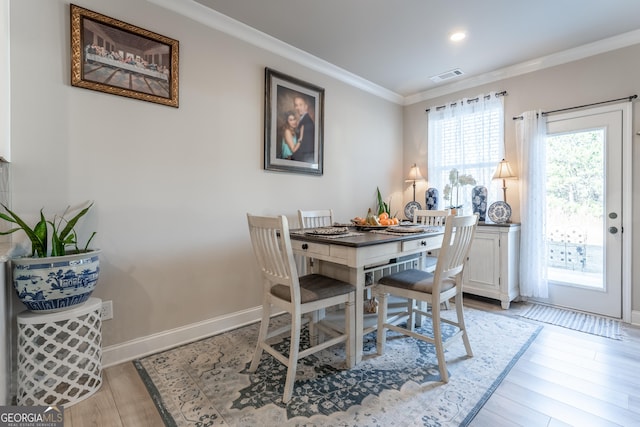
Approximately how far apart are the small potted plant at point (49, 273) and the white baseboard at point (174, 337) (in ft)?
1.82

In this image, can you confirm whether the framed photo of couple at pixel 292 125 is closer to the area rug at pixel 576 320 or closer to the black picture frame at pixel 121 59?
the black picture frame at pixel 121 59

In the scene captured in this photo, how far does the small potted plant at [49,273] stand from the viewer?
58.9 inches

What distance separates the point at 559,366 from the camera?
1.98 meters

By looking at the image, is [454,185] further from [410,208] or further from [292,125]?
[292,125]

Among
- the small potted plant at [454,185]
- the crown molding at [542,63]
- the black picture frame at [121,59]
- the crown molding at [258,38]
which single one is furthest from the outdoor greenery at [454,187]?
the black picture frame at [121,59]

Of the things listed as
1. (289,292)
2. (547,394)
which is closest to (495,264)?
(547,394)

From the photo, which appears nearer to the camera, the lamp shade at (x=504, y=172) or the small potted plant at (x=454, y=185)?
the lamp shade at (x=504, y=172)

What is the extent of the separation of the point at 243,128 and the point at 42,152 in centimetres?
135

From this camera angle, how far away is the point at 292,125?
297cm

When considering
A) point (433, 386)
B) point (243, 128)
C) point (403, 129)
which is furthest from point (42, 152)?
point (403, 129)

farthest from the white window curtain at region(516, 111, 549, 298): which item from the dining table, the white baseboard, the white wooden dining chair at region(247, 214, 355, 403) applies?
the white baseboard

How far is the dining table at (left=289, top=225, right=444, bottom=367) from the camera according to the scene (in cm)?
172

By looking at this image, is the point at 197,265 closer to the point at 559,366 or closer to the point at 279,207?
the point at 279,207

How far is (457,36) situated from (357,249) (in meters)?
2.30
